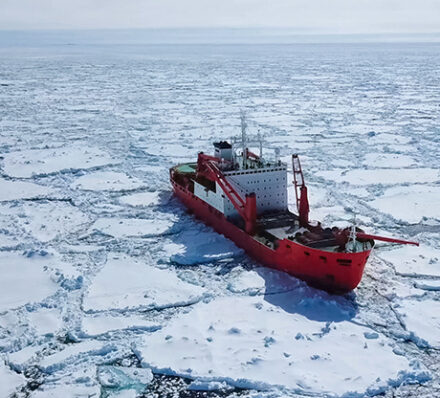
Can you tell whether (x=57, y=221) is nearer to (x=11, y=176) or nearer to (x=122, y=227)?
(x=122, y=227)

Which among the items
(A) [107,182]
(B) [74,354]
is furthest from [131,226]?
(B) [74,354]

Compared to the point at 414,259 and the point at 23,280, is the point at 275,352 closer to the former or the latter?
the point at 414,259

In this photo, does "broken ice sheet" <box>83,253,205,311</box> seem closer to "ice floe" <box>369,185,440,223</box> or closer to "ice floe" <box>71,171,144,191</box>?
"ice floe" <box>71,171,144,191</box>

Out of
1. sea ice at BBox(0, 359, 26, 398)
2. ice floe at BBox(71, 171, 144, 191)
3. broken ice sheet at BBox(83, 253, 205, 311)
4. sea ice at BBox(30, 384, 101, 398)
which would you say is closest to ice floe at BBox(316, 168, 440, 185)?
ice floe at BBox(71, 171, 144, 191)

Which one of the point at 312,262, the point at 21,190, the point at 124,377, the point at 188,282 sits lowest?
the point at 124,377

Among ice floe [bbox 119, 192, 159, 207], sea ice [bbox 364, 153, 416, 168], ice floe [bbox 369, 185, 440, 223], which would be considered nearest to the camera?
ice floe [bbox 369, 185, 440, 223]
